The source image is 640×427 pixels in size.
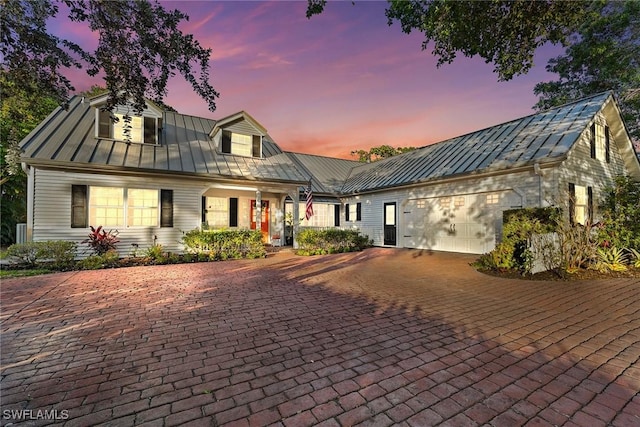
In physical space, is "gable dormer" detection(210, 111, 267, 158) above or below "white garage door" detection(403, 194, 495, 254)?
above

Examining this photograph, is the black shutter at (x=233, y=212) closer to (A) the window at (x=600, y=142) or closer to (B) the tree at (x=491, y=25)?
(B) the tree at (x=491, y=25)

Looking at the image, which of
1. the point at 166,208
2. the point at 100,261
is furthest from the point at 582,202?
the point at 100,261

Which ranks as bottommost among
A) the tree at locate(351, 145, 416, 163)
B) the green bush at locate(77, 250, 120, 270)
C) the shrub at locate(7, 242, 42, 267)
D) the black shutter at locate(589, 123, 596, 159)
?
the green bush at locate(77, 250, 120, 270)

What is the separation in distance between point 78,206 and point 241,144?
6.79 metres

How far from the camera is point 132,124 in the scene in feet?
38.1

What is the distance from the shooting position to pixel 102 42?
4.22m

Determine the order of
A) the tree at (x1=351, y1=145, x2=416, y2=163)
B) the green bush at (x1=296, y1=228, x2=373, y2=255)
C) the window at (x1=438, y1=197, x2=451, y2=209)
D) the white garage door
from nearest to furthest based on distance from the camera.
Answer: the white garage door < the green bush at (x1=296, y1=228, x2=373, y2=255) < the window at (x1=438, y1=197, x2=451, y2=209) < the tree at (x1=351, y1=145, x2=416, y2=163)

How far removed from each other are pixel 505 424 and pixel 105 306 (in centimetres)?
587

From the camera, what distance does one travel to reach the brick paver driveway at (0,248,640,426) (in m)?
2.33

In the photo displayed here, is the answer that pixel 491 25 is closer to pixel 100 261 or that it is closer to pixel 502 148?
pixel 502 148

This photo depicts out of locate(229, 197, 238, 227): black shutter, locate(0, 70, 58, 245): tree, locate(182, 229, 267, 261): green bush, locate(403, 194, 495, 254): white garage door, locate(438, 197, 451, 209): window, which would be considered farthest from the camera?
locate(229, 197, 238, 227): black shutter

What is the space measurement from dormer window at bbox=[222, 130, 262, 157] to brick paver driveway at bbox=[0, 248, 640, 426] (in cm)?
856

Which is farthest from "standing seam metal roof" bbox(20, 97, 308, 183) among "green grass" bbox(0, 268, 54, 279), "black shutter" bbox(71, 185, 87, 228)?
"green grass" bbox(0, 268, 54, 279)

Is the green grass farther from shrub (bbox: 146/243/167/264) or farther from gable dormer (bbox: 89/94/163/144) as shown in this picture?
gable dormer (bbox: 89/94/163/144)
